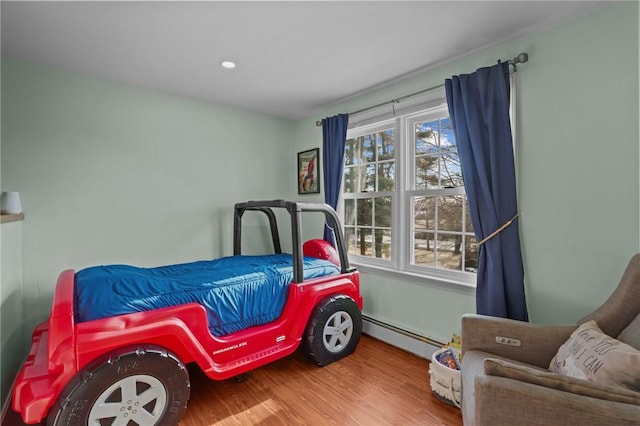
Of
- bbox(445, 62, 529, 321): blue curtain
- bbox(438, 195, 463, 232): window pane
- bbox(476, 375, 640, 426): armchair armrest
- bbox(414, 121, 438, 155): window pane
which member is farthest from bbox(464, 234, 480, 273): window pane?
bbox(476, 375, 640, 426): armchair armrest

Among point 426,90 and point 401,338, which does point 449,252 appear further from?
point 426,90

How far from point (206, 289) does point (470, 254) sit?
6.43 ft

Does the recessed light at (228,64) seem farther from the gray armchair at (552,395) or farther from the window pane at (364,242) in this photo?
the gray armchair at (552,395)

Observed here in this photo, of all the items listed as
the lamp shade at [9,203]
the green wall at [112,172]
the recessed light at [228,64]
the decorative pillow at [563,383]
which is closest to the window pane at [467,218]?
the decorative pillow at [563,383]

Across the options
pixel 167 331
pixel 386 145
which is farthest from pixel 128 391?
pixel 386 145

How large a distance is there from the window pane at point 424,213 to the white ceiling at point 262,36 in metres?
1.09

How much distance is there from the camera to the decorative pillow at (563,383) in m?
0.99

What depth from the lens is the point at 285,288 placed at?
2262 millimetres

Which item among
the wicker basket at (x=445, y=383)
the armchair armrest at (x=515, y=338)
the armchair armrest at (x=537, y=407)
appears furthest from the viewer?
the wicker basket at (x=445, y=383)

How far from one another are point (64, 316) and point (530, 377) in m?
1.96

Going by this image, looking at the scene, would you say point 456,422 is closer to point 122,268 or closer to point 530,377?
point 530,377

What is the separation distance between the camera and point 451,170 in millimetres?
2445

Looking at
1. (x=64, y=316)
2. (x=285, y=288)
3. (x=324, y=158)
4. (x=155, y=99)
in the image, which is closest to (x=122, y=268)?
(x=64, y=316)

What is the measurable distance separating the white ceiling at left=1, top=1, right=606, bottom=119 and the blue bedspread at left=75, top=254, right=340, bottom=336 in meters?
1.51
